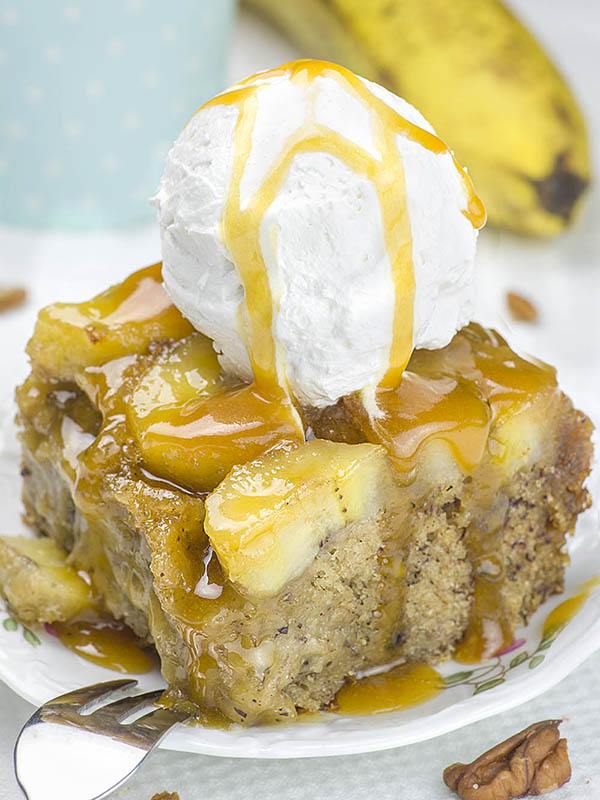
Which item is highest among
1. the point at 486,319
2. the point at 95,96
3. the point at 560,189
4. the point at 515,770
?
the point at 95,96

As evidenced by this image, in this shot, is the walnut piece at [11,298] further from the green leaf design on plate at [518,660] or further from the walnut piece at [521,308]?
the green leaf design on plate at [518,660]

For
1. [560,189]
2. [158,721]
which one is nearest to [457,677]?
[158,721]

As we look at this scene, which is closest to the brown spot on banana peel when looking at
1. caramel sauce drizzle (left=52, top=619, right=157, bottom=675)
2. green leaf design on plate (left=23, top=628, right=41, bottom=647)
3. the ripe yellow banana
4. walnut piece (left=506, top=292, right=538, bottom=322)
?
the ripe yellow banana

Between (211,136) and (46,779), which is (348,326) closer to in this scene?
(211,136)

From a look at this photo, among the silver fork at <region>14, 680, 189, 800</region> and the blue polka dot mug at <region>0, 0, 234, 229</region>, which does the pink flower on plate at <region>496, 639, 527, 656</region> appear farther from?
the blue polka dot mug at <region>0, 0, 234, 229</region>

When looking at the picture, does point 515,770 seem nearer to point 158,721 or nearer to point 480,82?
point 158,721
